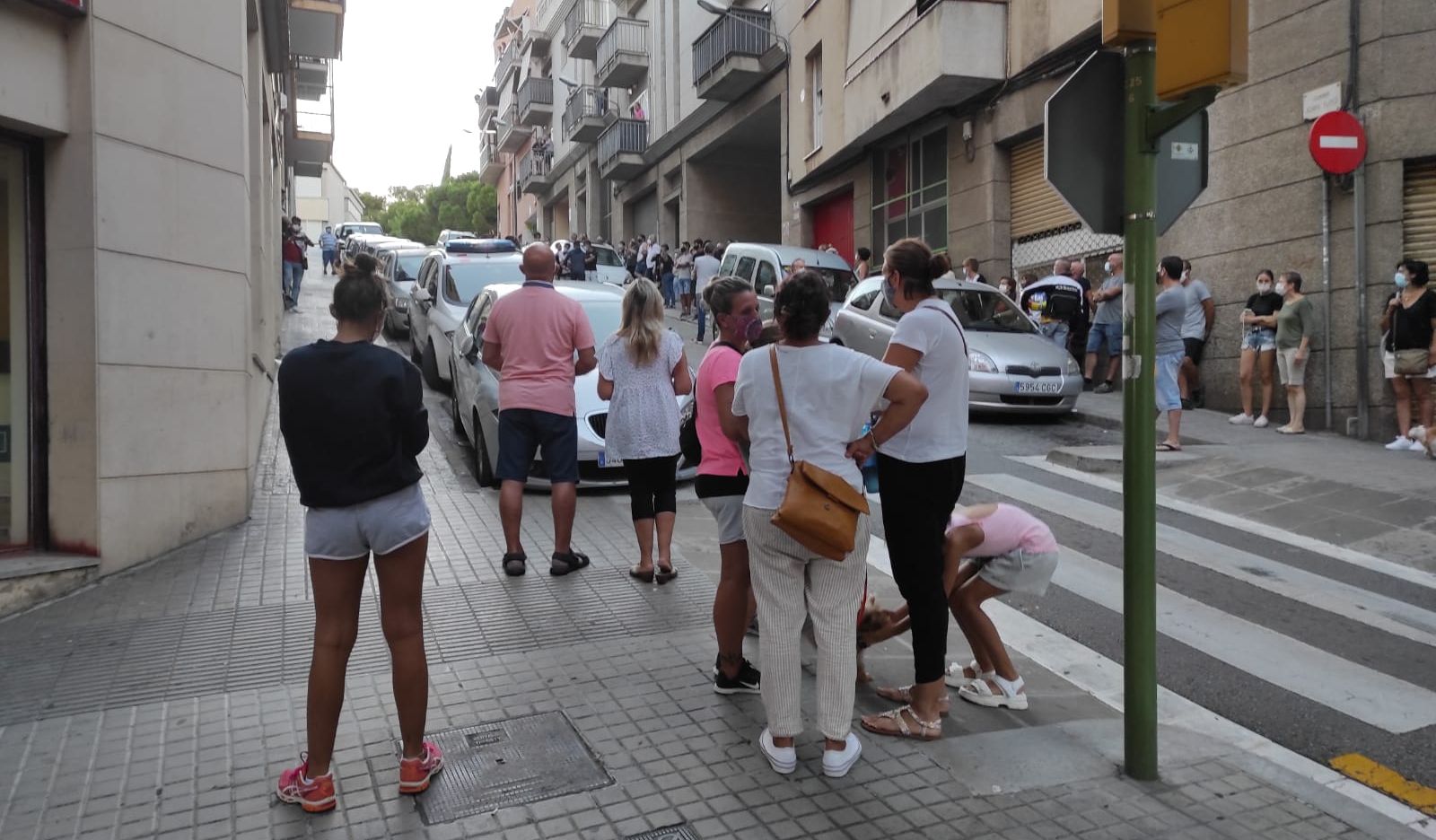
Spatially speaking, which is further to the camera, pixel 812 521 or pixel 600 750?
pixel 600 750

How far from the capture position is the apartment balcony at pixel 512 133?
59.9 metres

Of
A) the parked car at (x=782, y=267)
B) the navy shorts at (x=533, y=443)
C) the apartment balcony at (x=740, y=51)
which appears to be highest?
the apartment balcony at (x=740, y=51)

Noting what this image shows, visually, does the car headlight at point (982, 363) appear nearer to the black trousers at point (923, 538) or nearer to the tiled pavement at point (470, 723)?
the tiled pavement at point (470, 723)

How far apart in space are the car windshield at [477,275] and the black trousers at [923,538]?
972cm

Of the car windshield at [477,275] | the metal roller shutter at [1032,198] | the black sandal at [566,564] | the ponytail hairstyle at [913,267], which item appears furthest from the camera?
the metal roller shutter at [1032,198]

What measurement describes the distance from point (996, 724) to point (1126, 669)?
2.13ft

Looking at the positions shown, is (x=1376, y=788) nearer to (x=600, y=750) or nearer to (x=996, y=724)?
(x=996, y=724)

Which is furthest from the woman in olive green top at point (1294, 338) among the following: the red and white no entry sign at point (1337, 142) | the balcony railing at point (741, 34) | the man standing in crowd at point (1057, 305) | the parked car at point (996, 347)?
the balcony railing at point (741, 34)

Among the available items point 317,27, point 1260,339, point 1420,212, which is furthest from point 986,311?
point 317,27

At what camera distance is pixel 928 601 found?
418 centimetres

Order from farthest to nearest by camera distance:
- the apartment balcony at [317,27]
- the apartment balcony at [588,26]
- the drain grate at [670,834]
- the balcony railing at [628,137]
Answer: the apartment balcony at [588,26]
the balcony railing at [628,137]
the apartment balcony at [317,27]
the drain grate at [670,834]

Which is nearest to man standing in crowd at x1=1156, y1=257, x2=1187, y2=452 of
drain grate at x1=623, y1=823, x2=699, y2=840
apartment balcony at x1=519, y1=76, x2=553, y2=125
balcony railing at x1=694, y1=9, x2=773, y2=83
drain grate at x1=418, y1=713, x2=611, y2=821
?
drain grate at x1=418, y1=713, x2=611, y2=821

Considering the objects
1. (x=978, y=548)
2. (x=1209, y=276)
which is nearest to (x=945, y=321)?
(x=978, y=548)

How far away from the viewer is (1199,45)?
3682mm
